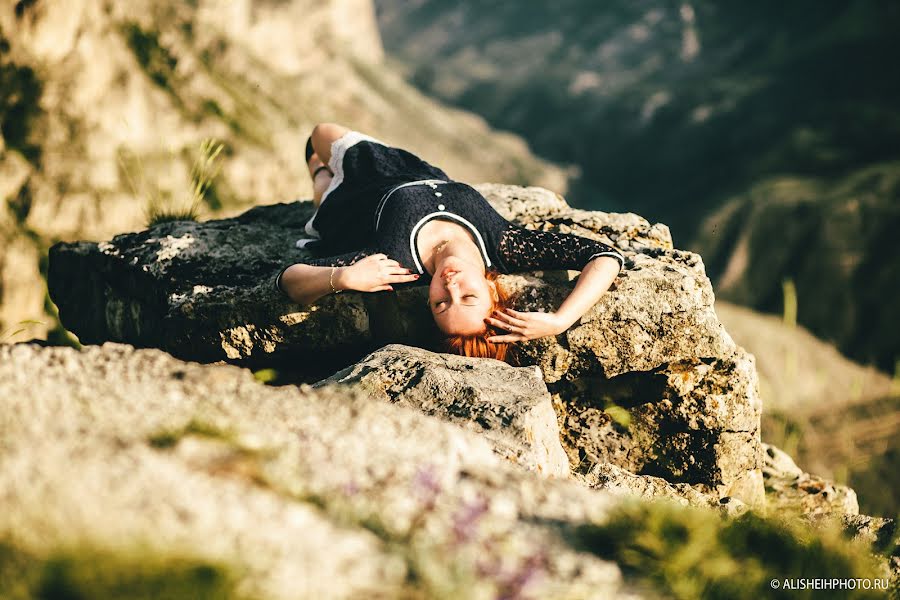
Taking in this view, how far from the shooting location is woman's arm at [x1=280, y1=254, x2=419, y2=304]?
5.07 metres

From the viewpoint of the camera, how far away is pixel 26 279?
6394 centimetres

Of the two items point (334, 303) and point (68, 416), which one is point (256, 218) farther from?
point (68, 416)

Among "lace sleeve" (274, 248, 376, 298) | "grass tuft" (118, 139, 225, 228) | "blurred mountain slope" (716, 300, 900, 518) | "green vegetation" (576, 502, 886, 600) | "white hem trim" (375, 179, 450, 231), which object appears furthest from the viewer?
"blurred mountain slope" (716, 300, 900, 518)

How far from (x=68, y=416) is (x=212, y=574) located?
1.16 m

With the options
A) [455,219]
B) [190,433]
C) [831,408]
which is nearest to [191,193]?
[455,219]

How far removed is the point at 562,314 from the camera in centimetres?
496

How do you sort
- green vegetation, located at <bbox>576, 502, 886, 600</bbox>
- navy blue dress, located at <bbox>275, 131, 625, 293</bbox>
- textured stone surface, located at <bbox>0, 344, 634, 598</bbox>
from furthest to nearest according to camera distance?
navy blue dress, located at <bbox>275, 131, 625, 293</bbox> < green vegetation, located at <bbox>576, 502, 886, 600</bbox> < textured stone surface, located at <bbox>0, 344, 634, 598</bbox>

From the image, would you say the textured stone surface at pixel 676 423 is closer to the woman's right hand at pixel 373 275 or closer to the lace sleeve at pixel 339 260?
the woman's right hand at pixel 373 275

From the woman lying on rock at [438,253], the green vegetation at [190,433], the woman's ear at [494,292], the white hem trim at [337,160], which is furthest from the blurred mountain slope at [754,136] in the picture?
the green vegetation at [190,433]

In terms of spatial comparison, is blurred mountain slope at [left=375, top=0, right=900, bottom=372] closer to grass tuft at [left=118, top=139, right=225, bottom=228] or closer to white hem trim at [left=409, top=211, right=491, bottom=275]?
white hem trim at [left=409, top=211, right=491, bottom=275]

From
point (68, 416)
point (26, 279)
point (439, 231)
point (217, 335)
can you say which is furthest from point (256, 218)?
point (26, 279)

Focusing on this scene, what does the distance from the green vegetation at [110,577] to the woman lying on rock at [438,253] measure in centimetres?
330

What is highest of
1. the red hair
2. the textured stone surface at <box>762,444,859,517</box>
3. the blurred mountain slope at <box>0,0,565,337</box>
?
the blurred mountain slope at <box>0,0,565,337</box>

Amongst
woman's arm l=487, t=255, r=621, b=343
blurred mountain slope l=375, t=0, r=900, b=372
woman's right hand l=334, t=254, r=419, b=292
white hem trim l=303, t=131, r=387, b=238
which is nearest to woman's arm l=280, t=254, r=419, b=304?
woman's right hand l=334, t=254, r=419, b=292
